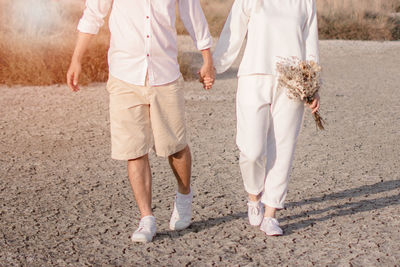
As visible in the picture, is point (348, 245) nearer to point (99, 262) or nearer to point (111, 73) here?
point (99, 262)

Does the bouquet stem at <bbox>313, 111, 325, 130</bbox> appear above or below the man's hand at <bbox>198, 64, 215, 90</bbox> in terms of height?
below

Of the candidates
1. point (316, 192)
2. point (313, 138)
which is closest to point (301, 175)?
point (316, 192)

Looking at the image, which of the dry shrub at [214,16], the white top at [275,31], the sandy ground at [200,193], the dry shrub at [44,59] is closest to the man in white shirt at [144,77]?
the white top at [275,31]

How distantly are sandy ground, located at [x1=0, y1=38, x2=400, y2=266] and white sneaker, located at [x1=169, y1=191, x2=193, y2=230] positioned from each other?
0.23ft

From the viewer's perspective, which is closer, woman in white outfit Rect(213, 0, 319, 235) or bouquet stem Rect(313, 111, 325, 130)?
woman in white outfit Rect(213, 0, 319, 235)

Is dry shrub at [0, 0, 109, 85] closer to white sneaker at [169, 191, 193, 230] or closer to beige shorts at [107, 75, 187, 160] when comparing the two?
white sneaker at [169, 191, 193, 230]

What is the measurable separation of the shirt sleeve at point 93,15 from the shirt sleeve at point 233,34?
74 cm

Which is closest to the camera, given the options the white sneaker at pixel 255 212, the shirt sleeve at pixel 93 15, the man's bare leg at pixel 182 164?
the shirt sleeve at pixel 93 15

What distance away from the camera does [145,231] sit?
4.25m

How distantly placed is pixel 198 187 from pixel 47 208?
121 centimetres

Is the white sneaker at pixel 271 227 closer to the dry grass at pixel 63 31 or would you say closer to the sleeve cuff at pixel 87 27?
the sleeve cuff at pixel 87 27

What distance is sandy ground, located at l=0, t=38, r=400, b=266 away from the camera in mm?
4156

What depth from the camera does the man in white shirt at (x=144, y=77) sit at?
3.96 meters

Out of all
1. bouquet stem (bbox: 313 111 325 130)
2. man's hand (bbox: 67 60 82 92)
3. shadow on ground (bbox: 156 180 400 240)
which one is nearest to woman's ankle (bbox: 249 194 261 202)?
shadow on ground (bbox: 156 180 400 240)
